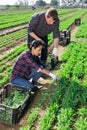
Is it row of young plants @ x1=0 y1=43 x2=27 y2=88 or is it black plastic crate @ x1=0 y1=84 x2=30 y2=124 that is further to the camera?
row of young plants @ x1=0 y1=43 x2=27 y2=88

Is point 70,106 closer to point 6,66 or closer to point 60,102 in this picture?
point 60,102

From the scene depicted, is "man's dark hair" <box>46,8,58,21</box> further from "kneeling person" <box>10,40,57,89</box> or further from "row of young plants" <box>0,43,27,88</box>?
"row of young plants" <box>0,43,27,88</box>

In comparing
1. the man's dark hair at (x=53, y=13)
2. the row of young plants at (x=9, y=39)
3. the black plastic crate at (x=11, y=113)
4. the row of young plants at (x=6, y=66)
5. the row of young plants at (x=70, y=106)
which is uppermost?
the man's dark hair at (x=53, y=13)

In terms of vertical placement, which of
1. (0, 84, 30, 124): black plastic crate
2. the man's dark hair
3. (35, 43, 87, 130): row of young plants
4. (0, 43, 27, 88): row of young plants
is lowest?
(0, 43, 27, 88): row of young plants

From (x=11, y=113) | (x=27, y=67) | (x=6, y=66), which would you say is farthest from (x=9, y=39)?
(x=11, y=113)

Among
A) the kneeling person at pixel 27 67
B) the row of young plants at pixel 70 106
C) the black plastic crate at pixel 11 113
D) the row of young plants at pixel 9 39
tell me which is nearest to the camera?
the black plastic crate at pixel 11 113

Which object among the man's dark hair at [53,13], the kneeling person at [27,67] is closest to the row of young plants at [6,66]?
the kneeling person at [27,67]

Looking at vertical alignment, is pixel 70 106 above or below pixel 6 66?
above

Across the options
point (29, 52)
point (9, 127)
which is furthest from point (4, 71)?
point (9, 127)

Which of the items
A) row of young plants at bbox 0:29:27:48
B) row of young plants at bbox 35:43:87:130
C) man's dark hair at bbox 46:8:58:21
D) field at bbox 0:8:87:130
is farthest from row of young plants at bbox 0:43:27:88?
man's dark hair at bbox 46:8:58:21

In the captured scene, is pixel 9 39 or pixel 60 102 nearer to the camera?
pixel 60 102

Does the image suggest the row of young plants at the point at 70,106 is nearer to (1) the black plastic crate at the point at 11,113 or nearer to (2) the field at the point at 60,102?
(2) the field at the point at 60,102

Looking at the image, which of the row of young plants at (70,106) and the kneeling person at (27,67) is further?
the kneeling person at (27,67)

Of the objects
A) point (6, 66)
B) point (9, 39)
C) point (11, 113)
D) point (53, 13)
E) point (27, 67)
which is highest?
point (53, 13)
